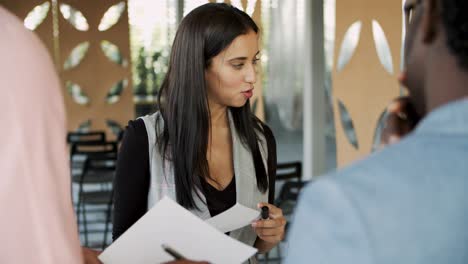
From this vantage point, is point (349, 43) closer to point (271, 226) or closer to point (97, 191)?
point (97, 191)

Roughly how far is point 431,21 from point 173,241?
86 cm

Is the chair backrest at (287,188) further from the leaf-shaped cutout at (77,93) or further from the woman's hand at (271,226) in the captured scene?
the leaf-shaped cutout at (77,93)

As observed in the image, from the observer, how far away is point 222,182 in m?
1.95

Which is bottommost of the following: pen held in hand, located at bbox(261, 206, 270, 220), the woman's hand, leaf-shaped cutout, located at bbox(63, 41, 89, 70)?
leaf-shaped cutout, located at bbox(63, 41, 89, 70)

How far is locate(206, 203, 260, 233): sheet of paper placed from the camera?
1688 millimetres

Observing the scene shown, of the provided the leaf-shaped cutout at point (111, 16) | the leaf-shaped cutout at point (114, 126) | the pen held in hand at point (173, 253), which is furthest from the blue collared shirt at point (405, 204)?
the leaf-shaped cutout at point (111, 16)

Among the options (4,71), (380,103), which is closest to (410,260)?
(4,71)

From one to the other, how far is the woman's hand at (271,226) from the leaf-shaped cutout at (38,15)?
6.07 m

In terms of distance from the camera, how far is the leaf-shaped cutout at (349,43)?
4.85 meters

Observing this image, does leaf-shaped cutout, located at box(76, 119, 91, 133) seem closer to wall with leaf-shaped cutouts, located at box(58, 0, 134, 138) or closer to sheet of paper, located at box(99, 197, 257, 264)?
wall with leaf-shaped cutouts, located at box(58, 0, 134, 138)

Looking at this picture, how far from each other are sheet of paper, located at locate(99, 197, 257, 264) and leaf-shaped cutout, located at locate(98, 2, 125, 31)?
6.21m

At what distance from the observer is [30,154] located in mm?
957

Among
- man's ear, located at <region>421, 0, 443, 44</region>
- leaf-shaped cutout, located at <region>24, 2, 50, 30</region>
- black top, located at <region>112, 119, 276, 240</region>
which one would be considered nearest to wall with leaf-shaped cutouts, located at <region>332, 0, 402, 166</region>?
black top, located at <region>112, 119, 276, 240</region>

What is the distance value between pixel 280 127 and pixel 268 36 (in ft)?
3.28
